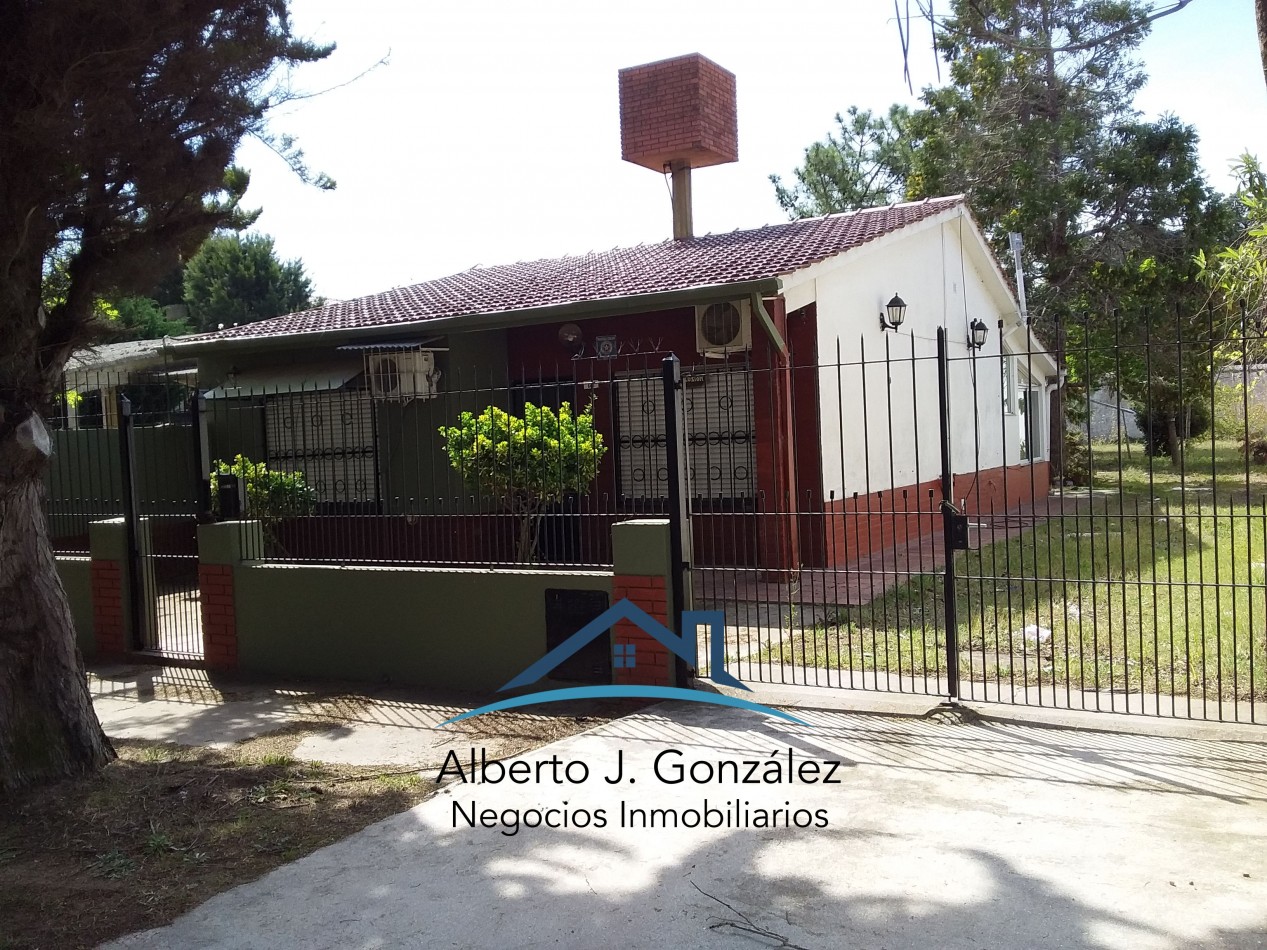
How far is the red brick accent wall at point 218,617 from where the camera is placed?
801 cm

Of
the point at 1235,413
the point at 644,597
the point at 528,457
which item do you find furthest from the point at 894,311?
the point at 1235,413

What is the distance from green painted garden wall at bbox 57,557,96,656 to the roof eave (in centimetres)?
416

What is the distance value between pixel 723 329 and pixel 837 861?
7718mm

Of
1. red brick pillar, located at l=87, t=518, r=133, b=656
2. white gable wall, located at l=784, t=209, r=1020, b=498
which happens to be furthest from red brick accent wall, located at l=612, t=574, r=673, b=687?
red brick pillar, located at l=87, t=518, r=133, b=656

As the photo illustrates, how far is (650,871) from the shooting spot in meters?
3.89

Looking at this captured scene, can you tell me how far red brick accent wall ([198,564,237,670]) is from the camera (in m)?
8.01

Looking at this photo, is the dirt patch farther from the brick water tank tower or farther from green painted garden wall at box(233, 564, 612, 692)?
the brick water tank tower

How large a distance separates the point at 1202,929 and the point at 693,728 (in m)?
2.91

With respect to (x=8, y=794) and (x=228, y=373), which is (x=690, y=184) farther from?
(x=8, y=794)

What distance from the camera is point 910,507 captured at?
13.9 meters

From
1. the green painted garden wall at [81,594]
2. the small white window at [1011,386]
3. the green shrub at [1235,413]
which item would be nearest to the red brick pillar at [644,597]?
the green painted garden wall at [81,594]

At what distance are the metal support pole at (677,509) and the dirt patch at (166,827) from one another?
0.88 meters

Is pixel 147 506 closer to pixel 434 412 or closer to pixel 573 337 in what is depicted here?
pixel 434 412

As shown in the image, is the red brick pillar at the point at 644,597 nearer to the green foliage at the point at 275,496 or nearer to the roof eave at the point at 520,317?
the roof eave at the point at 520,317
